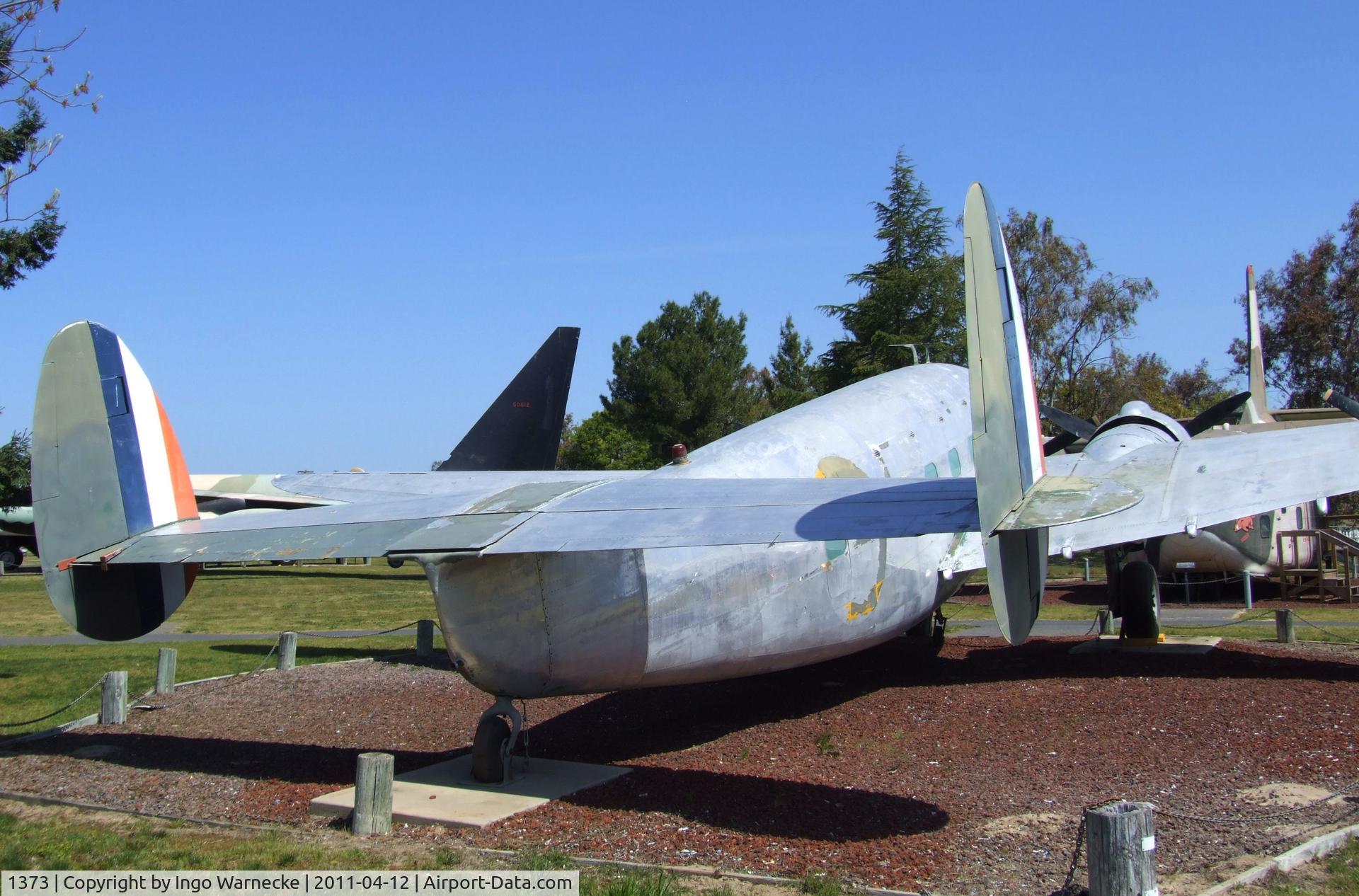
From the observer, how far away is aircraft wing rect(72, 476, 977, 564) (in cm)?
605

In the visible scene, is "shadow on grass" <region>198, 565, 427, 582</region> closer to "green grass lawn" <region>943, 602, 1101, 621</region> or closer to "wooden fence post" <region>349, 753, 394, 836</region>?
"green grass lawn" <region>943, 602, 1101, 621</region>

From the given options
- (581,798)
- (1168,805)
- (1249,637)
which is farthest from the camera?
(1249,637)

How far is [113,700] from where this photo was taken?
37.4 ft

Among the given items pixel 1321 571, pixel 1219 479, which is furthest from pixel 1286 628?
pixel 1321 571

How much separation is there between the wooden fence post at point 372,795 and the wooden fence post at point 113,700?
575 cm

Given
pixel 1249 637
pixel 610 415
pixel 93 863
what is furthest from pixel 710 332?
pixel 93 863

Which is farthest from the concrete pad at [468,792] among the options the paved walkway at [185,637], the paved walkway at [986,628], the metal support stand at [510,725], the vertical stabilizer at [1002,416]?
the paved walkway at [185,637]

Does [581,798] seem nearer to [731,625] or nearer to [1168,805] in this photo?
[731,625]

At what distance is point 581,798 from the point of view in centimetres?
777

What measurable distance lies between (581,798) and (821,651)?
2443 mm

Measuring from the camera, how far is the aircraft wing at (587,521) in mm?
6051

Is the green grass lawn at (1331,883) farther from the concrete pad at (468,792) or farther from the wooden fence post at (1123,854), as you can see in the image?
the concrete pad at (468,792)

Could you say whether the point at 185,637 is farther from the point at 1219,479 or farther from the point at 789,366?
the point at 789,366

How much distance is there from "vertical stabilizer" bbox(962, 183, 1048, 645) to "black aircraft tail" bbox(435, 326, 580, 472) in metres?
14.2
